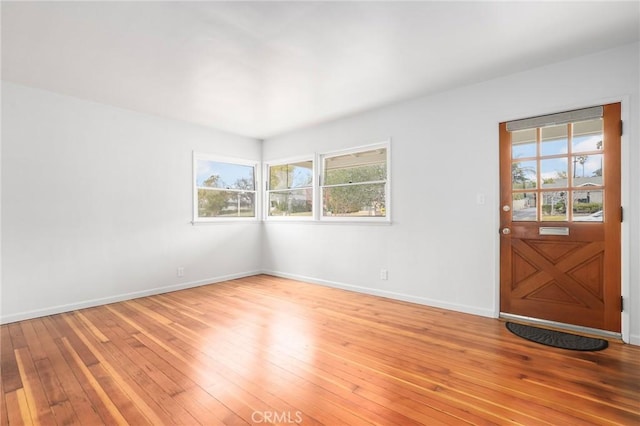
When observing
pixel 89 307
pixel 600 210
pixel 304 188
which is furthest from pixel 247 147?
pixel 600 210

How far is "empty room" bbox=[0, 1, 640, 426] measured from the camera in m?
2.05

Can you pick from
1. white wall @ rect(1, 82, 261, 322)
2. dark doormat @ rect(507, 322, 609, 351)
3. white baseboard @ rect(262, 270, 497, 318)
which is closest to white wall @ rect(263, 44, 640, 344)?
white baseboard @ rect(262, 270, 497, 318)

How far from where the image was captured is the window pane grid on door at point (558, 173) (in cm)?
283

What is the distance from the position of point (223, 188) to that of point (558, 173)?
4779mm

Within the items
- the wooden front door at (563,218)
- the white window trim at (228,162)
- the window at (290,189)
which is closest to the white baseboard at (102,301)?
the white window trim at (228,162)

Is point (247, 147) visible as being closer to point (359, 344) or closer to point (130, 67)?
point (130, 67)

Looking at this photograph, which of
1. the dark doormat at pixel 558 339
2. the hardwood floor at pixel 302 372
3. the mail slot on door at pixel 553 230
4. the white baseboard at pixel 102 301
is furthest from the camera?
the white baseboard at pixel 102 301

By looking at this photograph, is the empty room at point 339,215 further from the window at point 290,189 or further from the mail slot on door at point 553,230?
the window at point 290,189

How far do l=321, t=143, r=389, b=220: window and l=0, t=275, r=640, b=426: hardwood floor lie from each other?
163 cm

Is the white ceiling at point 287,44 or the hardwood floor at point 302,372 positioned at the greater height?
the white ceiling at point 287,44

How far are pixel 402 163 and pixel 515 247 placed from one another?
1.65 meters

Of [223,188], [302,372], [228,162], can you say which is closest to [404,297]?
[302,372]

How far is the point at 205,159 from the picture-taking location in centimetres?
511

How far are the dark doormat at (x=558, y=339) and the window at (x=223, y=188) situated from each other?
4.50 metres
